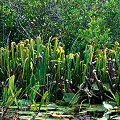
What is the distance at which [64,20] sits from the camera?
211 inches

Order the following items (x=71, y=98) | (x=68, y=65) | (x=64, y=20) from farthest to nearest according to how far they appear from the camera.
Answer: (x=64, y=20) < (x=68, y=65) < (x=71, y=98)

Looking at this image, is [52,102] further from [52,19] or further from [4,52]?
[52,19]

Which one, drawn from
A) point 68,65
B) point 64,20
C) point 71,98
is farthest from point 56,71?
point 64,20

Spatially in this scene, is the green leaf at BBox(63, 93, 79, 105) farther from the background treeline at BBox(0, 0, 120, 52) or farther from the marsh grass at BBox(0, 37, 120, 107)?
the background treeline at BBox(0, 0, 120, 52)

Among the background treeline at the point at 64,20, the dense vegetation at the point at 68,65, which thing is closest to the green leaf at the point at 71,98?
the dense vegetation at the point at 68,65

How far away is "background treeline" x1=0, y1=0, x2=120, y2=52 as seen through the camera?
4.81m

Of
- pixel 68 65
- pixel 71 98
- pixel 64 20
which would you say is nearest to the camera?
pixel 71 98

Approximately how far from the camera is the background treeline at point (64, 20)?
481cm

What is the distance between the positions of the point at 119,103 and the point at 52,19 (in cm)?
278

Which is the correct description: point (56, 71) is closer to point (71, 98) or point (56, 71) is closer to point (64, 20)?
point (71, 98)

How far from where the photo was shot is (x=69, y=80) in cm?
347

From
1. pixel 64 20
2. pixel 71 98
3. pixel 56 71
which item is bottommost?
pixel 71 98

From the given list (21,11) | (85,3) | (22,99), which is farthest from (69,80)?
(21,11)

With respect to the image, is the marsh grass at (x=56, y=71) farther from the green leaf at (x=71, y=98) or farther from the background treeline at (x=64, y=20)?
the background treeline at (x=64, y=20)
